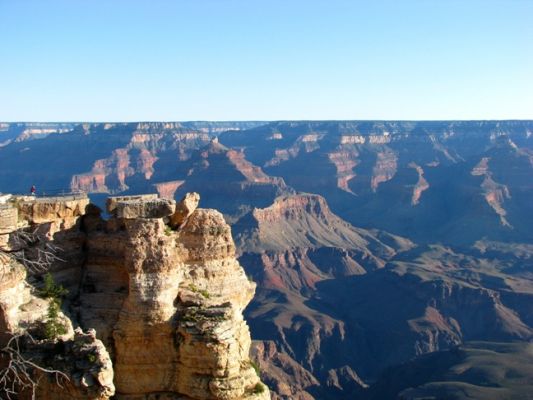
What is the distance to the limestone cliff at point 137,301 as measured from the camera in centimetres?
1858

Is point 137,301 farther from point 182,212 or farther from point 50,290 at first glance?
point 182,212

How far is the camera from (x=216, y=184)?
175 m

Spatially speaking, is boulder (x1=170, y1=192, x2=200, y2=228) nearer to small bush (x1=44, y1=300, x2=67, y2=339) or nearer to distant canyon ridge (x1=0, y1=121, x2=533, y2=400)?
small bush (x1=44, y1=300, x2=67, y2=339)

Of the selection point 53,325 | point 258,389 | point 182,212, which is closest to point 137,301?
point 53,325

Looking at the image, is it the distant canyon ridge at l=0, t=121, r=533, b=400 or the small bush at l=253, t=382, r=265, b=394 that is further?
the distant canyon ridge at l=0, t=121, r=533, b=400

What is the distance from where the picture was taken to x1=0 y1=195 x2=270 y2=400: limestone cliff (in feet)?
61.0

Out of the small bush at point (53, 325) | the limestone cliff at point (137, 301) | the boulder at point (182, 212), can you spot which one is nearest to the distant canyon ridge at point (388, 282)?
the limestone cliff at point (137, 301)

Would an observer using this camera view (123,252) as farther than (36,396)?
Yes

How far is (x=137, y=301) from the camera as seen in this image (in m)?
21.0

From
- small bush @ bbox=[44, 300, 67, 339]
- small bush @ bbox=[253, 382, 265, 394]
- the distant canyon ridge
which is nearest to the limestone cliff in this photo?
small bush @ bbox=[253, 382, 265, 394]

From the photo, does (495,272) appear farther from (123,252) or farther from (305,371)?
(123,252)

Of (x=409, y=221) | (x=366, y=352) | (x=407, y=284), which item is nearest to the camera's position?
(x=366, y=352)

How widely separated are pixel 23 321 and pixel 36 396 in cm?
257

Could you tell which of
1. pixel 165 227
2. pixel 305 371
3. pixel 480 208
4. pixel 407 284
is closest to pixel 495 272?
pixel 407 284
